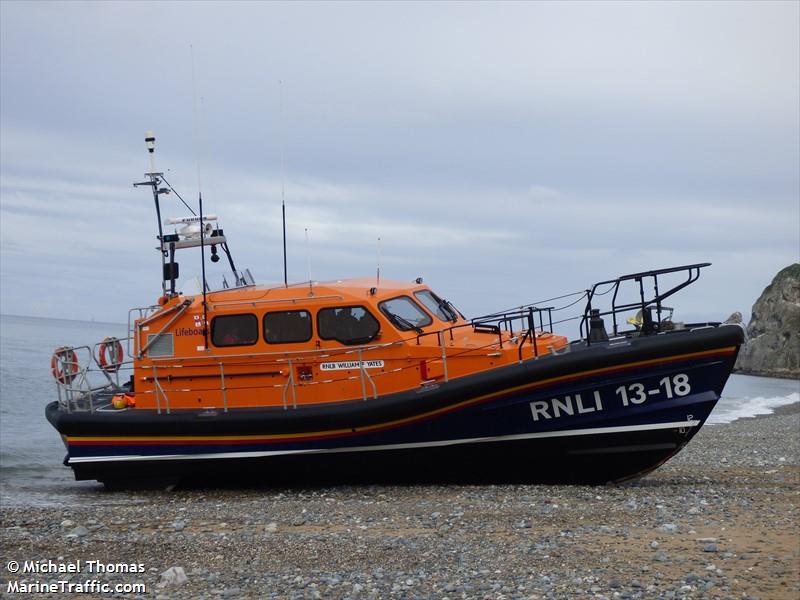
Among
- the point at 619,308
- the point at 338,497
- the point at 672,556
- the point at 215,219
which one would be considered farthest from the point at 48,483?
the point at 672,556

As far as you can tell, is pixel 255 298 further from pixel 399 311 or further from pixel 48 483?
pixel 48 483

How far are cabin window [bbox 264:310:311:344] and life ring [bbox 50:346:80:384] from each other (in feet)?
9.84

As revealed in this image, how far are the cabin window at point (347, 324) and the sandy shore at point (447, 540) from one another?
160 cm

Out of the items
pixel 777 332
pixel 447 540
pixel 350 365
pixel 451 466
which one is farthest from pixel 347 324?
pixel 777 332

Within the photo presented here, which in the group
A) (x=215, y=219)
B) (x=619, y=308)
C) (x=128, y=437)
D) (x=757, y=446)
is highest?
(x=215, y=219)

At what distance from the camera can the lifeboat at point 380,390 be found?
8.37 m

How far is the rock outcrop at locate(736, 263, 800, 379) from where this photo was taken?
4716 centimetres

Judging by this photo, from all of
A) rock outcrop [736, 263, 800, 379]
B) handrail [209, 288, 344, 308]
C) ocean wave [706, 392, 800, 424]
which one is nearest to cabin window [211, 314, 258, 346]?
handrail [209, 288, 344, 308]

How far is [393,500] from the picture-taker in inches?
333

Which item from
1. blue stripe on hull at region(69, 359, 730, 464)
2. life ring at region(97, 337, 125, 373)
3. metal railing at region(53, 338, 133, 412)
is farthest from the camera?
life ring at region(97, 337, 125, 373)

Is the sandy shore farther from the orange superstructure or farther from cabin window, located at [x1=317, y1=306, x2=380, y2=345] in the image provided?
cabin window, located at [x1=317, y1=306, x2=380, y2=345]

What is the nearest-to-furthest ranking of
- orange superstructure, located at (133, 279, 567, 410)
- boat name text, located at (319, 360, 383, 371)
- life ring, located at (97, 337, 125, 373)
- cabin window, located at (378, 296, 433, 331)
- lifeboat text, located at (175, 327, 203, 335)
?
orange superstructure, located at (133, 279, 567, 410) → boat name text, located at (319, 360, 383, 371) → cabin window, located at (378, 296, 433, 331) → lifeboat text, located at (175, 327, 203, 335) → life ring, located at (97, 337, 125, 373)

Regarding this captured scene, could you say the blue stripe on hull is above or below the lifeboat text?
below

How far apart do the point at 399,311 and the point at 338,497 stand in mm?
2093
